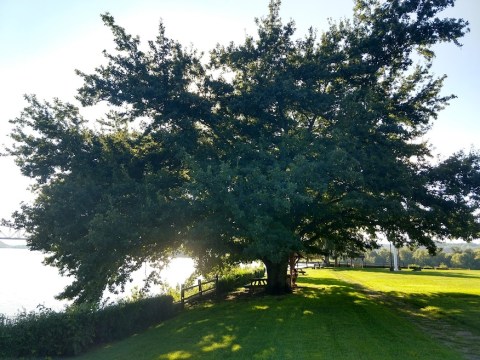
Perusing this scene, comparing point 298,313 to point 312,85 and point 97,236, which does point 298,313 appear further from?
point 312,85

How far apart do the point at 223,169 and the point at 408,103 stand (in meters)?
14.4

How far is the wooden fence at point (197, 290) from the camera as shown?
2448 cm

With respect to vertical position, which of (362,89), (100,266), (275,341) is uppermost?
(362,89)

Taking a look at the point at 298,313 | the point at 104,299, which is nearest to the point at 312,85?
the point at 298,313

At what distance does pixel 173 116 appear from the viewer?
1961 cm

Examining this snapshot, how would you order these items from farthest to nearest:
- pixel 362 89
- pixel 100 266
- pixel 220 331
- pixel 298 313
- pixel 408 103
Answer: pixel 408 103 → pixel 362 89 → pixel 298 313 → pixel 100 266 → pixel 220 331

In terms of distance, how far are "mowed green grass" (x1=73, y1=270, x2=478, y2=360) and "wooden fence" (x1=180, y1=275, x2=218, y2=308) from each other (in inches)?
→ 96.7

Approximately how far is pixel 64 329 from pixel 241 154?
1065 cm

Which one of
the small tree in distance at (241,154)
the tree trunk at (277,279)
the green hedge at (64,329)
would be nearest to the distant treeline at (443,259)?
the tree trunk at (277,279)

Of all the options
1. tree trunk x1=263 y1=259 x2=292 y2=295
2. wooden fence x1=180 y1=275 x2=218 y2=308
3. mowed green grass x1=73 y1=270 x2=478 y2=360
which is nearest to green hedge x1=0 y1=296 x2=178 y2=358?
mowed green grass x1=73 y1=270 x2=478 y2=360

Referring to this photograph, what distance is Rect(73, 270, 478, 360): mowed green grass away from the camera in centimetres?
1230

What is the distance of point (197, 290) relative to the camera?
28.3 metres

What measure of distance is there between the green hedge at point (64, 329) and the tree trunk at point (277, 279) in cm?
1130

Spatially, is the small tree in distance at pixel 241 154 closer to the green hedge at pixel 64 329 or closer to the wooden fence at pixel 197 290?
the green hedge at pixel 64 329
